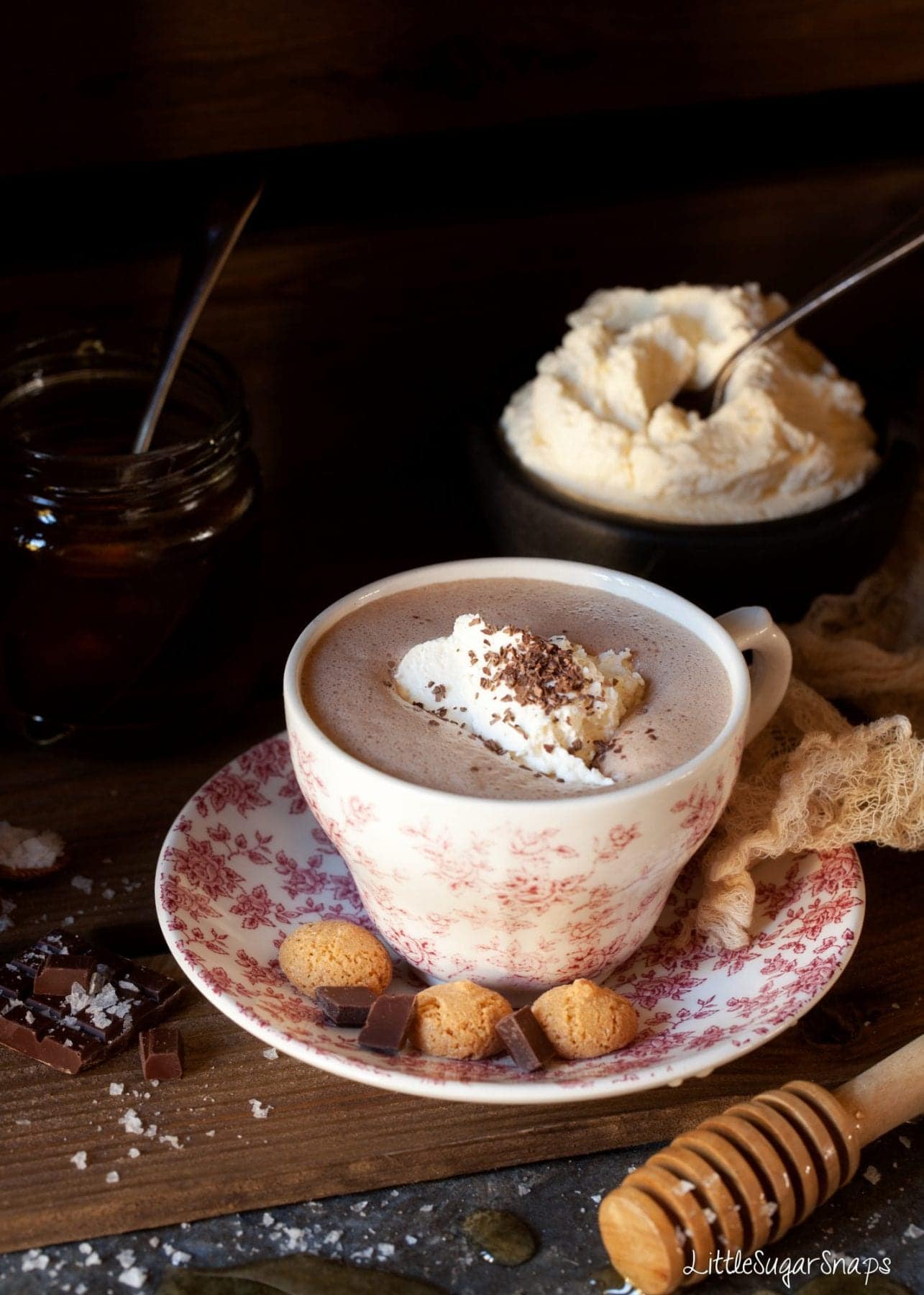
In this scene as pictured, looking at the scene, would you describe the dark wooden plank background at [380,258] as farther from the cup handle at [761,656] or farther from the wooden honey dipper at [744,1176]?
the cup handle at [761,656]

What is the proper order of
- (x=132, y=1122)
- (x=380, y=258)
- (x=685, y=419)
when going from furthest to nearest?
(x=380, y=258), (x=685, y=419), (x=132, y=1122)

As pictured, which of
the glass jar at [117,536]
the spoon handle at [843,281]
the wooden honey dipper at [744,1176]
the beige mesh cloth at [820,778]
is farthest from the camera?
the spoon handle at [843,281]

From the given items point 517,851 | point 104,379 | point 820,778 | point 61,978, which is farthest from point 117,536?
point 820,778

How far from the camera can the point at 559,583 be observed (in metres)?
1.01

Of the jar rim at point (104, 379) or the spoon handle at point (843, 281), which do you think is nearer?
the jar rim at point (104, 379)

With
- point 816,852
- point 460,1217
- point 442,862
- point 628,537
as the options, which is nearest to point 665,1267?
point 460,1217

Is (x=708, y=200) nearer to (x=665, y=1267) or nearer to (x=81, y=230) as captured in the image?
(x=81, y=230)

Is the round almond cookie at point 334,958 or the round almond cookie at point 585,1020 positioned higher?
the round almond cookie at point 585,1020

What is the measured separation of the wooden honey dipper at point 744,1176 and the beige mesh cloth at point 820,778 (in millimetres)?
148

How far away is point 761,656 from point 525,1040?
34cm

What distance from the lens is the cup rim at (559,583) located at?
2.65ft

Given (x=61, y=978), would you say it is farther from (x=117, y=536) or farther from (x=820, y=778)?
(x=820, y=778)

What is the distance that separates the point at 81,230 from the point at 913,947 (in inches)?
36.5

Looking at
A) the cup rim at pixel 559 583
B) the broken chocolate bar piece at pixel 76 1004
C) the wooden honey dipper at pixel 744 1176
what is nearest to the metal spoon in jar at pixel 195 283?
the cup rim at pixel 559 583
